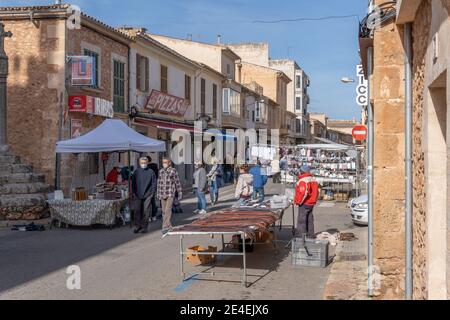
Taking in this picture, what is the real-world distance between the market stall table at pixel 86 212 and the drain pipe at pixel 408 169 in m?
9.17

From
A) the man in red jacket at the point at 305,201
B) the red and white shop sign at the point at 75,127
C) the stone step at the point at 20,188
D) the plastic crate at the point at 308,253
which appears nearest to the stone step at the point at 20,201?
the stone step at the point at 20,188

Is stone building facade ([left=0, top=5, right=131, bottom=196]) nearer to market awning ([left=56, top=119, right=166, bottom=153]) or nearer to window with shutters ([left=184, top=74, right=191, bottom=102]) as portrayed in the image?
market awning ([left=56, top=119, right=166, bottom=153])

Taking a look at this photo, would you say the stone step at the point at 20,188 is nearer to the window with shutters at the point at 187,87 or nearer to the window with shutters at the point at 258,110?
the window with shutters at the point at 187,87

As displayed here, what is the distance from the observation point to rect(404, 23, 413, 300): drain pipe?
6105 millimetres

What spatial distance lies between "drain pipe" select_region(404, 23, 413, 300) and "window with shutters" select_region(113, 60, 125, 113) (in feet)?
58.4

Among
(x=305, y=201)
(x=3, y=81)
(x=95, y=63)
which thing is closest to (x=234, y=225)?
(x=305, y=201)

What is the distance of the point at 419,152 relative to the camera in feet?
18.9

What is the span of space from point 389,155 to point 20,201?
35.3ft

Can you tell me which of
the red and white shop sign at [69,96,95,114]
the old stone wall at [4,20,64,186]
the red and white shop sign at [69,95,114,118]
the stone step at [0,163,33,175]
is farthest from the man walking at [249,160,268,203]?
the stone step at [0,163,33,175]

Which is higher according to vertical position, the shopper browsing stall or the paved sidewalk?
the shopper browsing stall

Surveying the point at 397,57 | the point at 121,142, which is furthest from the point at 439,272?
the point at 121,142

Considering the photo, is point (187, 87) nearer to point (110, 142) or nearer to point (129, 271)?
point (110, 142)

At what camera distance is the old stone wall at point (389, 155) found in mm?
6836

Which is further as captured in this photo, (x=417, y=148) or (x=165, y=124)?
(x=165, y=124)
